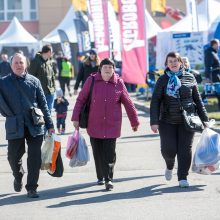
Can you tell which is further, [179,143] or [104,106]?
[179,143]

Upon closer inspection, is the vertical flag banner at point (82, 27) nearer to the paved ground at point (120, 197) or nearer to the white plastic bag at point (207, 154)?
the paved ground at point (120, 197)

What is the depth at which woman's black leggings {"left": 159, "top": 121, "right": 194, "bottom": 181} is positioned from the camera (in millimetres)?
8984

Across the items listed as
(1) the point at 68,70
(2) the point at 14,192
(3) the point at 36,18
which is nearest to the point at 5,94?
(2) the point at 14,192

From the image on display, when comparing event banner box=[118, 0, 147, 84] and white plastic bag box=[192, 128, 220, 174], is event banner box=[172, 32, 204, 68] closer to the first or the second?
event banner box=[118, 0, 147, 84]

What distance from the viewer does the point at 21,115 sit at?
8383 mm

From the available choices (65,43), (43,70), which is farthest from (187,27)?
(43,70)

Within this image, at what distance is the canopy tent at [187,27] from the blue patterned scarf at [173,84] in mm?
16451

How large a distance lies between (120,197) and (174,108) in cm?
127

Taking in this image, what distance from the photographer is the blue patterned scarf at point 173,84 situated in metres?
8.84

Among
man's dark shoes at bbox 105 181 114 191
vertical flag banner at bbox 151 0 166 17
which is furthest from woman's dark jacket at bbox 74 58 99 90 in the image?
vertical flag banner at bbox 151 0 166 17

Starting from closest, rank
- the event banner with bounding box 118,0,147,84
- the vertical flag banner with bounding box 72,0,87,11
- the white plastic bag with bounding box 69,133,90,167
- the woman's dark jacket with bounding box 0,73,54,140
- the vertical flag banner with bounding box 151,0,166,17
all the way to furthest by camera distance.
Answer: the woman's dark jacket with bounding box 0,73,54,140
the white plastic bag with bounding box 69,133,90,167
the event banner with bounding box 118,0,147,84
the vertical flag banner with bounding box 151,0,166,17
the vertical flag banner with bounding box 72,0,87,11

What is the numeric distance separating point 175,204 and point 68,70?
19.4 metres

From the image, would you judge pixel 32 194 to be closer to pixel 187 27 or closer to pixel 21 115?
pixel 21 115

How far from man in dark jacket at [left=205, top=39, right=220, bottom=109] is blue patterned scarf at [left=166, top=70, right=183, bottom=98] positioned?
32.2 ft
